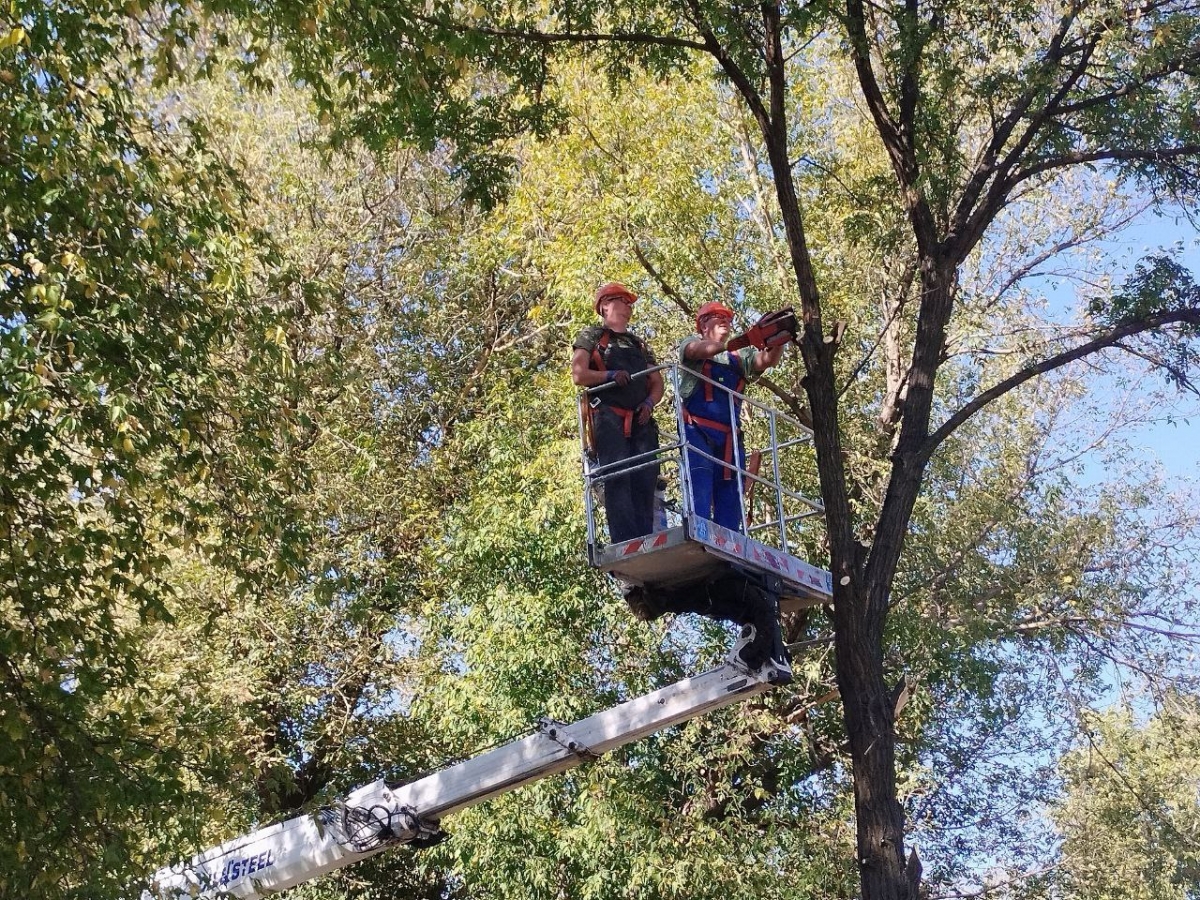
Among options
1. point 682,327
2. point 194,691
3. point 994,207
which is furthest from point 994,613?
point 194,691

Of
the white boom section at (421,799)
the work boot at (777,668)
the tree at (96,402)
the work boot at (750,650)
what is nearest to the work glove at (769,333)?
the work boot at (750,650)

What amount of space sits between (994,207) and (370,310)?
36.7 ft

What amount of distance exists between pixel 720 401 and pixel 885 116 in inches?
112

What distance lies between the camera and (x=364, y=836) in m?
10.4

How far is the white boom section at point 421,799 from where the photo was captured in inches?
373

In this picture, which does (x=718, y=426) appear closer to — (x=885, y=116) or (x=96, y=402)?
(x=885, y=116)

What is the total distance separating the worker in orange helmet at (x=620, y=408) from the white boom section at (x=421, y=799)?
1329mm

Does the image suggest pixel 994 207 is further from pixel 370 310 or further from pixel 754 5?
pixel 370 310

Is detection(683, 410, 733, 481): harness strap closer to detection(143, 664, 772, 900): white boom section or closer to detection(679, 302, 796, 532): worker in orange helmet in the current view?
detection(679, 302, 796, 532): worker in orange helmet

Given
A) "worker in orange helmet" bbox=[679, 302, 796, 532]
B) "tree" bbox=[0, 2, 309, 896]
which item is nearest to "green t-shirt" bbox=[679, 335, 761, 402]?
"worker in orange helmet" bbox=[679, 302, 796, 532]

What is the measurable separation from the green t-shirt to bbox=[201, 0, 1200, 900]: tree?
58 cm

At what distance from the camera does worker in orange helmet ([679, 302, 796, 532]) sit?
8805 mm

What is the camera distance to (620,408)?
29.0 ft

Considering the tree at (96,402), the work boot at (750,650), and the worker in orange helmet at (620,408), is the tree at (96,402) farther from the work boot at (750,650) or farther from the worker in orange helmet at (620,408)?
the work boot at (750,650)
